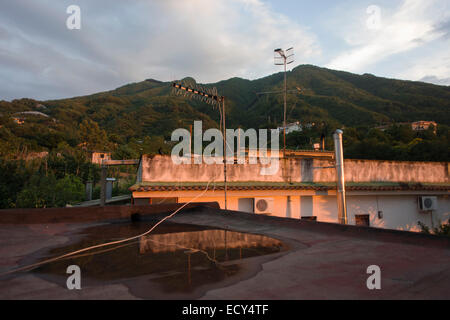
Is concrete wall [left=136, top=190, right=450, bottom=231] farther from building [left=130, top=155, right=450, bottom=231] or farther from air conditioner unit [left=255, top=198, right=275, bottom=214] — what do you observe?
air conditioner unit [left=255, top=198, right=275, bottom=214]

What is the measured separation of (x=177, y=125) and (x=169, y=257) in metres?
54.0

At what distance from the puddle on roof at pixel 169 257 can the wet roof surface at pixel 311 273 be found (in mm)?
109

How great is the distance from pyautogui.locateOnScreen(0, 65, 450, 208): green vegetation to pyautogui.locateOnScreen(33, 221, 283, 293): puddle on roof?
33.1ft

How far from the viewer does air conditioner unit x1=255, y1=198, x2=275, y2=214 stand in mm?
11992

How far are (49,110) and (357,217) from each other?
87.1 metres

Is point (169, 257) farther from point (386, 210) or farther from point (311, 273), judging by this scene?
point (386, 210)

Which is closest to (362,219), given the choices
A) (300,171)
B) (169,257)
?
(300,171)

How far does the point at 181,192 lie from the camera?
439 inches

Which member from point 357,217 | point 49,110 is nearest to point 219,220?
point 357,217

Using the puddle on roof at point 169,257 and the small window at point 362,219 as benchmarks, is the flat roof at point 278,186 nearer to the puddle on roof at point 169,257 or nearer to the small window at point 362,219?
the small window at point 362,219

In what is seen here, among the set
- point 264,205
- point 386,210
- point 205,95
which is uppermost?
point 205,95

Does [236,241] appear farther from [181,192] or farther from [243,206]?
→ [243,206]

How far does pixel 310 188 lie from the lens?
12.8 meters

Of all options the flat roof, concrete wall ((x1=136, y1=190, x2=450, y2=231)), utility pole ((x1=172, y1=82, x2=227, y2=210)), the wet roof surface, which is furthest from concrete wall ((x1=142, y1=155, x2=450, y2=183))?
the wet roof surface
